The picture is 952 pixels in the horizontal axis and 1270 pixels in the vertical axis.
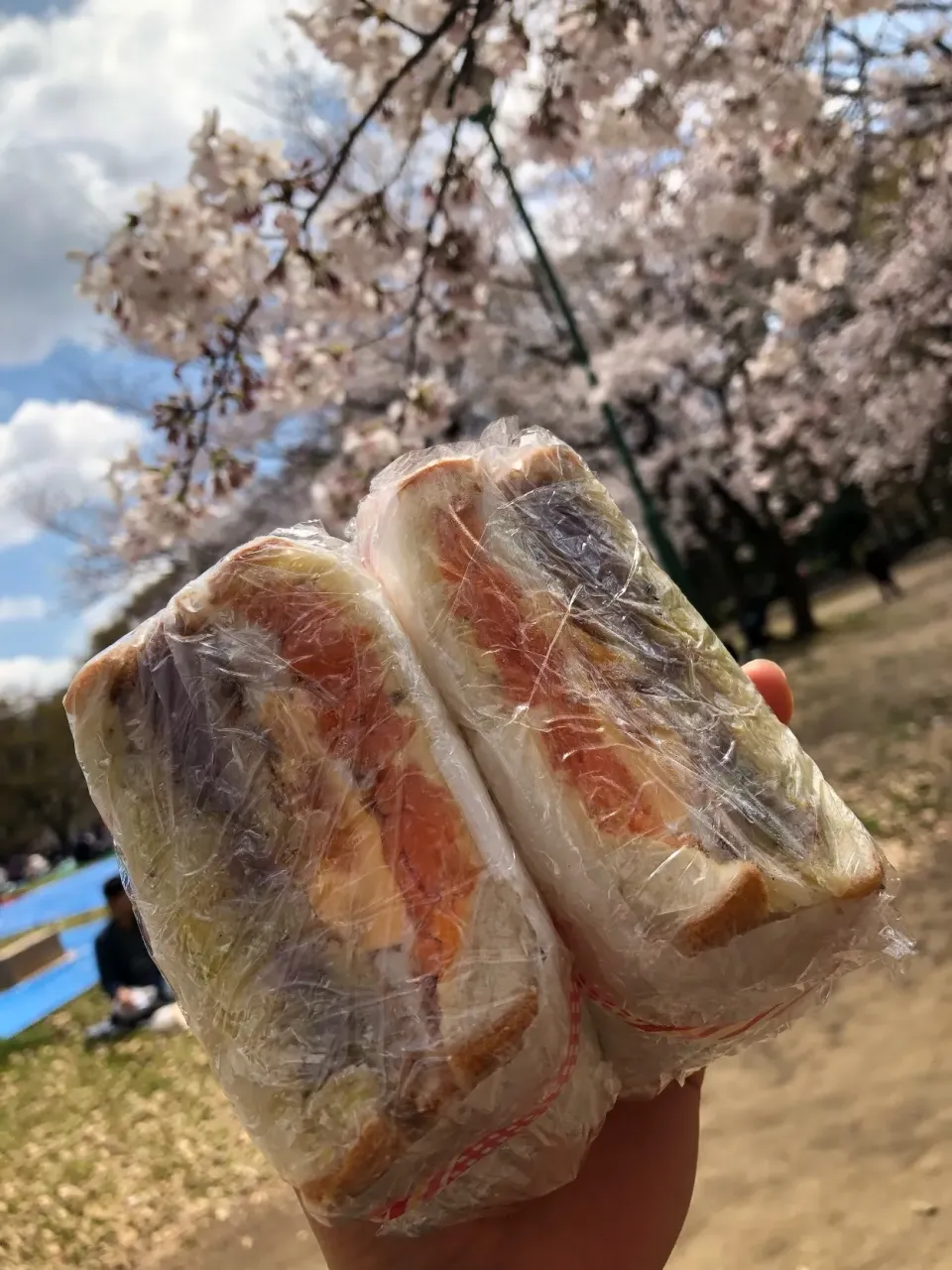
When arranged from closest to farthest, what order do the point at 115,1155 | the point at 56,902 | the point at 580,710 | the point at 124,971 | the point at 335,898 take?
the point at 335,898, the point at 580,710, the point at 115,1155, the point at 124,971, the point at 56,902

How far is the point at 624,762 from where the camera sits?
3.85 ft

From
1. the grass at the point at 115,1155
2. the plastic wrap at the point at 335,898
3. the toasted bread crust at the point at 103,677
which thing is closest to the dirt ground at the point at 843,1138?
the grass at the point at 115,1155

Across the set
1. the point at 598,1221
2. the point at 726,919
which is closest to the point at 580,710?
the point at 726,919

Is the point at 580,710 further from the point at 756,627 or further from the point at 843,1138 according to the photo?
the point at 756,627

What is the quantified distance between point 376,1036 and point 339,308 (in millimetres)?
4349

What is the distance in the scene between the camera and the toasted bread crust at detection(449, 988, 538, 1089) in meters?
0.97

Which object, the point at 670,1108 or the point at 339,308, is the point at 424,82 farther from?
the point at 670,1108

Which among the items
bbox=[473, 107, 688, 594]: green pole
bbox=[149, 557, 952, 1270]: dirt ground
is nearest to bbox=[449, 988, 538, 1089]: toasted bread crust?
bbox=[149, 557, 952, 1270]: dirt ground

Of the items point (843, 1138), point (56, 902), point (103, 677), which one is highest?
point (103, 677)

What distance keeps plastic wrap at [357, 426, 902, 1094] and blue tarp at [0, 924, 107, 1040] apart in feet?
28.1

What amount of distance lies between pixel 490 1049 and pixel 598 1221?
652mm

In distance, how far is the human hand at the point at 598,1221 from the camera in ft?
4.29

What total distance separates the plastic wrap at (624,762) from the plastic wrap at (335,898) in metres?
0.06

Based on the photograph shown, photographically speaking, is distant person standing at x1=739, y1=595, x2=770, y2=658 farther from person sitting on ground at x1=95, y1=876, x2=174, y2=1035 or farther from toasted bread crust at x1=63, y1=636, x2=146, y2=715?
toasted bread crust at x1=63, y1=636, x2=146, y2=715
